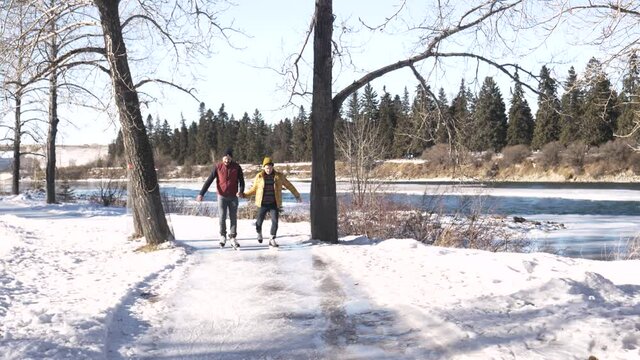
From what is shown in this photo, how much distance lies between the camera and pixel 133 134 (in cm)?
1102

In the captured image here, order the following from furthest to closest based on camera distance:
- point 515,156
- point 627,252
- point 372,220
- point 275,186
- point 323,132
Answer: point 515,156
point 372,220
point 627,252
point 275,186
point 323,132

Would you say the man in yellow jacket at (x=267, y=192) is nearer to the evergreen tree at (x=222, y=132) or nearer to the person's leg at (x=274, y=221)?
the person's leg at (x=274, y=221)

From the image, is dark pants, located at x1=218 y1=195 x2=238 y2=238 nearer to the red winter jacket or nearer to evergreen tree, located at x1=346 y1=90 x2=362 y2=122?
the red winter jacket

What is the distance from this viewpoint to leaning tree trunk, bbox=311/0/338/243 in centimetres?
1108

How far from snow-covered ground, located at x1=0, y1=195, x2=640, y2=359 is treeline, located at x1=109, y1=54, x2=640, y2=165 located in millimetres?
3162

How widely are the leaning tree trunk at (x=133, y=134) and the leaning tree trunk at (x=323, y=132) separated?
3.05 m

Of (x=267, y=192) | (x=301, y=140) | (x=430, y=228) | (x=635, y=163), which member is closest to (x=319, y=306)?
(x=267, y=192)

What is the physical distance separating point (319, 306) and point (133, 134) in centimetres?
624

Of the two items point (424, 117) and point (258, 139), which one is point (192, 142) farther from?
point (424, 117)

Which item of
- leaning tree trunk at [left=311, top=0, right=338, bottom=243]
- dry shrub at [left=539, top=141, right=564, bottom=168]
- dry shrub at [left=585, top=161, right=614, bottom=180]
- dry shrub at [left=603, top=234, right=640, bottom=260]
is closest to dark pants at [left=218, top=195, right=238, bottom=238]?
leaning tree trunk at [left=311, top=0, right=338, bottom=243]

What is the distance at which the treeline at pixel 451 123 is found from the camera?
35.7ft

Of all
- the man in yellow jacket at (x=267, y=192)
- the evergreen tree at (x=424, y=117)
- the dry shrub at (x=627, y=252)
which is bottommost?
the dry shrub at (x=627, y=252)

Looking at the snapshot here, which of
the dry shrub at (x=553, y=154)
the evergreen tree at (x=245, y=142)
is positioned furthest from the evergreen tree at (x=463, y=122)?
the evergreen tree at (x=245, y=142)

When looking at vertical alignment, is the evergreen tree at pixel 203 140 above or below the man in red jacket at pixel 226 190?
above
